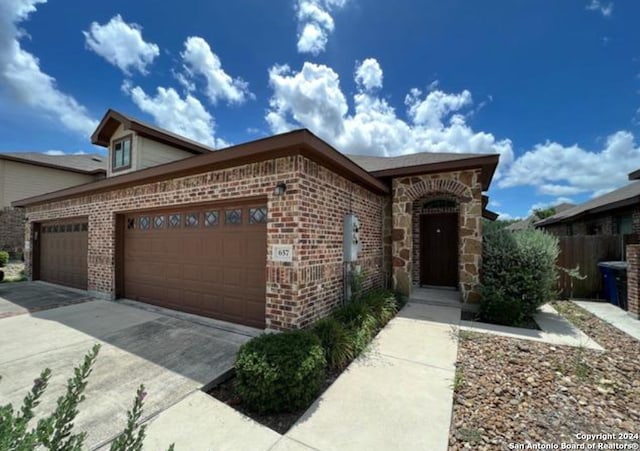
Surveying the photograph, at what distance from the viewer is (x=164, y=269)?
6145 mm

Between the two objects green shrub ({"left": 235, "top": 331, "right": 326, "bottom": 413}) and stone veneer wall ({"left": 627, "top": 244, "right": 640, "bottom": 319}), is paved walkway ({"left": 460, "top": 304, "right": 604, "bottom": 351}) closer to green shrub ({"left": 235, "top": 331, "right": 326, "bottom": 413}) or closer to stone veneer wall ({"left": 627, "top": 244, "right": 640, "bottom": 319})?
stone veneer wall ({"left": 627, "top": 244, "right": 640, "bottom": 319})

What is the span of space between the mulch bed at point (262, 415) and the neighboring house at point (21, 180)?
66.3 feet

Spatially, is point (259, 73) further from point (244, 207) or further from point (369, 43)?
point (244, 207)

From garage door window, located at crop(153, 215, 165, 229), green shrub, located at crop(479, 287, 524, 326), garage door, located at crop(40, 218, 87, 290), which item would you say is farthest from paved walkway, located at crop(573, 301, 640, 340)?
garage door, located at crop(40, 218, 87, 290)

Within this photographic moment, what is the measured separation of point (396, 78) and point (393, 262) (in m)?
6.79

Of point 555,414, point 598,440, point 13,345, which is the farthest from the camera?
point 13,345

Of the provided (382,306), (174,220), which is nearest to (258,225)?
(174,220)

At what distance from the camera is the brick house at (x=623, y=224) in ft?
18.8

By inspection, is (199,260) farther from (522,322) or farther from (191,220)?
(522,322)

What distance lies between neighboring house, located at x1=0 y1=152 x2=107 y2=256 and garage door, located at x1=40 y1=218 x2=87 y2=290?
8862 mm

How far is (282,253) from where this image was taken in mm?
4215

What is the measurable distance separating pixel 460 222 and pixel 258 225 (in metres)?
4.74

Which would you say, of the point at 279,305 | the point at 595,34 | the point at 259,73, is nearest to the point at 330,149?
the point at 279,305

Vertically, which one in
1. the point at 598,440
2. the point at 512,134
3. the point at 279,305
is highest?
the point at 512,134
